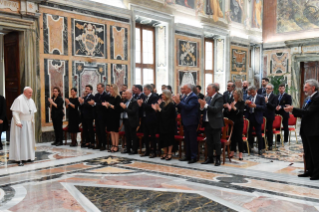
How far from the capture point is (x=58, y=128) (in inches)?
373

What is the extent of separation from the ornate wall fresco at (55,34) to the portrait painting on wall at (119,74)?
1.96 metres

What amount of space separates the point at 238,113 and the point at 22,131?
4.59 metres

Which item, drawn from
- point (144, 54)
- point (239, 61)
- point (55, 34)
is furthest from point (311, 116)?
point (239, 61)

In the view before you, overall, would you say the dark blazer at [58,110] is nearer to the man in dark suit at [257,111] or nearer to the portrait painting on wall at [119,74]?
the portrait painting on wall at [119,74]

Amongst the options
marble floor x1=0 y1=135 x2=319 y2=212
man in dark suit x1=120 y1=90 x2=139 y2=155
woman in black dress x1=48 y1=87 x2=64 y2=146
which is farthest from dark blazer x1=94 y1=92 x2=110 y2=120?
woman in black dress x1=48 y1=87 x2=64 y2=146

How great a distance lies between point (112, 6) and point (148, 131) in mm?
5662

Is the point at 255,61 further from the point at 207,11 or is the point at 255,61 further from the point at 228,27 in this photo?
the point at 207,11

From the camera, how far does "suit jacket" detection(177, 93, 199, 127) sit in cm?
675

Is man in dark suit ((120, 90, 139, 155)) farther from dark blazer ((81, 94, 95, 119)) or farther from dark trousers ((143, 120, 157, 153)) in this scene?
dark blazer ((81, 94, 95, 119))

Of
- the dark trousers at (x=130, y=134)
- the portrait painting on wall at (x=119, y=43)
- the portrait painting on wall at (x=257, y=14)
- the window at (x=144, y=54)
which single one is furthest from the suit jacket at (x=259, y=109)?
the portrait painting on wall at (x=257, y=14)

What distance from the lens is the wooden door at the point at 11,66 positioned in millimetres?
9734

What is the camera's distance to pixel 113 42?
11.6 m

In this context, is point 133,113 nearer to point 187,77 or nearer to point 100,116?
point 100,116

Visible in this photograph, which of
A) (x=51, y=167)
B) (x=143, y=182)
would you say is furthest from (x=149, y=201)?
(x=51, y=167)
